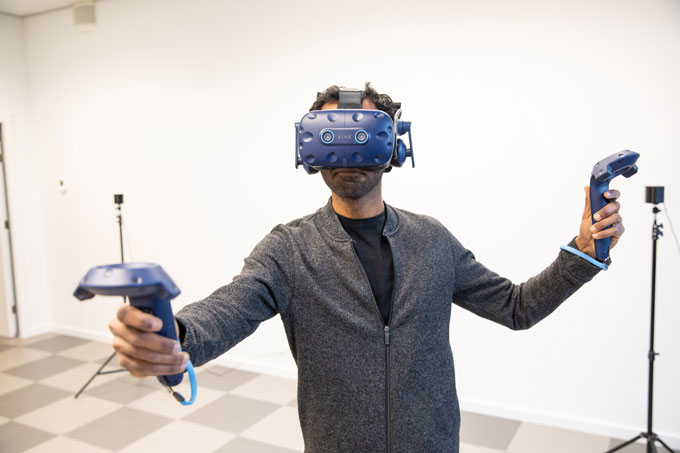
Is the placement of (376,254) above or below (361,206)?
below

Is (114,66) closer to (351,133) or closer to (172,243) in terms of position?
(172,243)

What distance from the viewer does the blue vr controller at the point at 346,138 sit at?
3.18ft

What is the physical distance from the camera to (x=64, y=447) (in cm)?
260

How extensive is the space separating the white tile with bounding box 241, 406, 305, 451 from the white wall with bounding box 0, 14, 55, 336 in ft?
9.22

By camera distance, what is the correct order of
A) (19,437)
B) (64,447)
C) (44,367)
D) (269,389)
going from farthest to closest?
(44,367)
(269,389)
(19,437)
(64,447)

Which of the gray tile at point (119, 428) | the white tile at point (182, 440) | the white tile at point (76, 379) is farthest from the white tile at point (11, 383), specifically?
the white tile at point (182, 440)

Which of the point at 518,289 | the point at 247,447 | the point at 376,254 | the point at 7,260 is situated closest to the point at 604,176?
the point at 518,289

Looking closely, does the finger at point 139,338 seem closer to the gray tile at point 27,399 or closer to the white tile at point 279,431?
the white tile at point 279,431

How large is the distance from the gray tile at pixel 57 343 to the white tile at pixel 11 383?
→ 55cm

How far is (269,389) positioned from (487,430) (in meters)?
1.38

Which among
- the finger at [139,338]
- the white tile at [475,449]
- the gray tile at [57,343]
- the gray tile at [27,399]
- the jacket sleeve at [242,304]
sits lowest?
the gray tile at [57,343]

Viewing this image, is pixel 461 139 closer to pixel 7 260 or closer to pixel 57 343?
pixel 57 343

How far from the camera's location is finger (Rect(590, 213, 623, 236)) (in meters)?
1.02

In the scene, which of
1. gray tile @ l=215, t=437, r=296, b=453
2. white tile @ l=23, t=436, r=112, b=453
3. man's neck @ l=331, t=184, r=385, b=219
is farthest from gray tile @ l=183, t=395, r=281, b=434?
man's neck @ l=331, t=184, r=385, b=219
